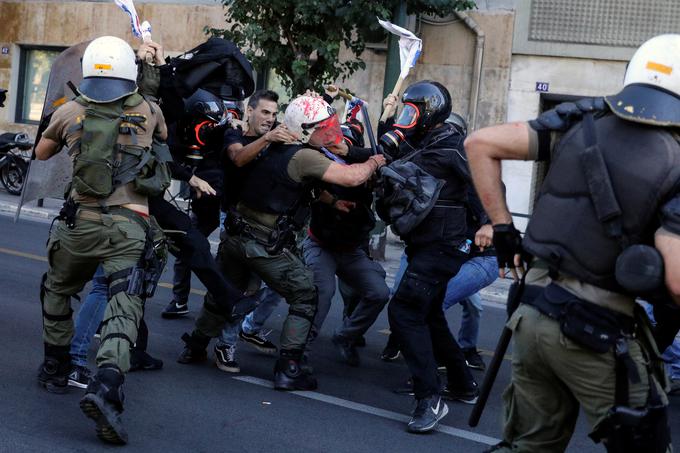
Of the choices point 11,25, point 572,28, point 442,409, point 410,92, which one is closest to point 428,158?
point 410,92

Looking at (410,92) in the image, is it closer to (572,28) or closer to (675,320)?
(675,320)

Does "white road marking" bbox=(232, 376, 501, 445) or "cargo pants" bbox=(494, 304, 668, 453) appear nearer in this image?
"cargo pants" bbox=(494, 304, 668, 453)

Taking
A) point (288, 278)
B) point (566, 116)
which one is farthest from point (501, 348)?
point (288, 278)

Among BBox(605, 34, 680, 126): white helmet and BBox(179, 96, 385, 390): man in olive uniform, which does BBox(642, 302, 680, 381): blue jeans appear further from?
BBox(605, 34, 680, 126): white helmet

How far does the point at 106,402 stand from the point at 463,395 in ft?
7.83

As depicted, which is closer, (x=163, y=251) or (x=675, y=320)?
(x=163, y=251)

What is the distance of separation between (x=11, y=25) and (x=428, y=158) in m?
15.7

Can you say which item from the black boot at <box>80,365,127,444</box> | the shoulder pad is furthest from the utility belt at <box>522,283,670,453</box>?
the black boot at <box>80,365,127,444</box>

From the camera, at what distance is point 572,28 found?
601 inches

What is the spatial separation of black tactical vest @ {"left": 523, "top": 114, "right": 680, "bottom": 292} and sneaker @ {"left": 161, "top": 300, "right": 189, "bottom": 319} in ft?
16.5

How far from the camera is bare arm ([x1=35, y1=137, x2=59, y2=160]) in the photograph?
539 cm

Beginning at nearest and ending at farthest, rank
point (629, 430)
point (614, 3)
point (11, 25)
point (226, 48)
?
point (629, 430)
point (226, 48)
point (614, 3)
point (11, 25)

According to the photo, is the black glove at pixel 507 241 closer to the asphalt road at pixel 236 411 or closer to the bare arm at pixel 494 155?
the bare arm at pixel 494 155

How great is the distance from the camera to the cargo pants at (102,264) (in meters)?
4.99
